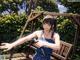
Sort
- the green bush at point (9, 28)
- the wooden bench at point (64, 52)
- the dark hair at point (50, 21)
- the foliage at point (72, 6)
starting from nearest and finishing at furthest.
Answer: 1. the dark hair at point (50, 21)
2. the wooden bench at point (64, 52)
3. the foliage at point (72, 6)
4. the green bush at point (9, 28)

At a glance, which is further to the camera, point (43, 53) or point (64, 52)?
point (64, 52)

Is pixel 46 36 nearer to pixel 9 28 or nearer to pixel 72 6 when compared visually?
pixel 72 6

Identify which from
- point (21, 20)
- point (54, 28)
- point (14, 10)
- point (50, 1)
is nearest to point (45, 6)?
point (50, 1)

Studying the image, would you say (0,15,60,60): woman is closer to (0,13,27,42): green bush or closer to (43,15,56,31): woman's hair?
(43,15,56,31): woman's hair

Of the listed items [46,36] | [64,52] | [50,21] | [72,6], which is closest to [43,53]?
[46,36]

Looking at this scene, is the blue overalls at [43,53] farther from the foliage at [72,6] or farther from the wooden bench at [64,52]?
the foliage at [72,6]

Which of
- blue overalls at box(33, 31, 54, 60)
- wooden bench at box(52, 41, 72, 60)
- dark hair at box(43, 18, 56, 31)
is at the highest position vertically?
dark hair at box(43, 18, 56, 31)

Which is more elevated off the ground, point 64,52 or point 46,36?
point 46,36

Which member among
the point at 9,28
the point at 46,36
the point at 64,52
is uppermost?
the point at 46,36

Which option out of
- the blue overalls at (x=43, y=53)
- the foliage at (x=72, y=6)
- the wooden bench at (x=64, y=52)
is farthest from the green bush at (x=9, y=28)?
the blue overalls at (x=43, y=53)

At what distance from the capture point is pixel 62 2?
1245 cm

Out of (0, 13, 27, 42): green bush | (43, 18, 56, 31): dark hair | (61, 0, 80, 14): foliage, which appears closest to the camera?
(43, 18, 56, 31): dark hair

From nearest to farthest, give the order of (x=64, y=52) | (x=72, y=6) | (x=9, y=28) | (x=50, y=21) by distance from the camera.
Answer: (x=50, y=21)
(x=64, y=52)
(x=72, y=6)
(x=9, y=28)

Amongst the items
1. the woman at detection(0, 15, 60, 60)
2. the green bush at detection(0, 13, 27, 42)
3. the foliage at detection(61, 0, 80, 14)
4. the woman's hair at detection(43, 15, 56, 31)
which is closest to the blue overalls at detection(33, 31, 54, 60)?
the woman at detection(0, 15, 60, 60)
